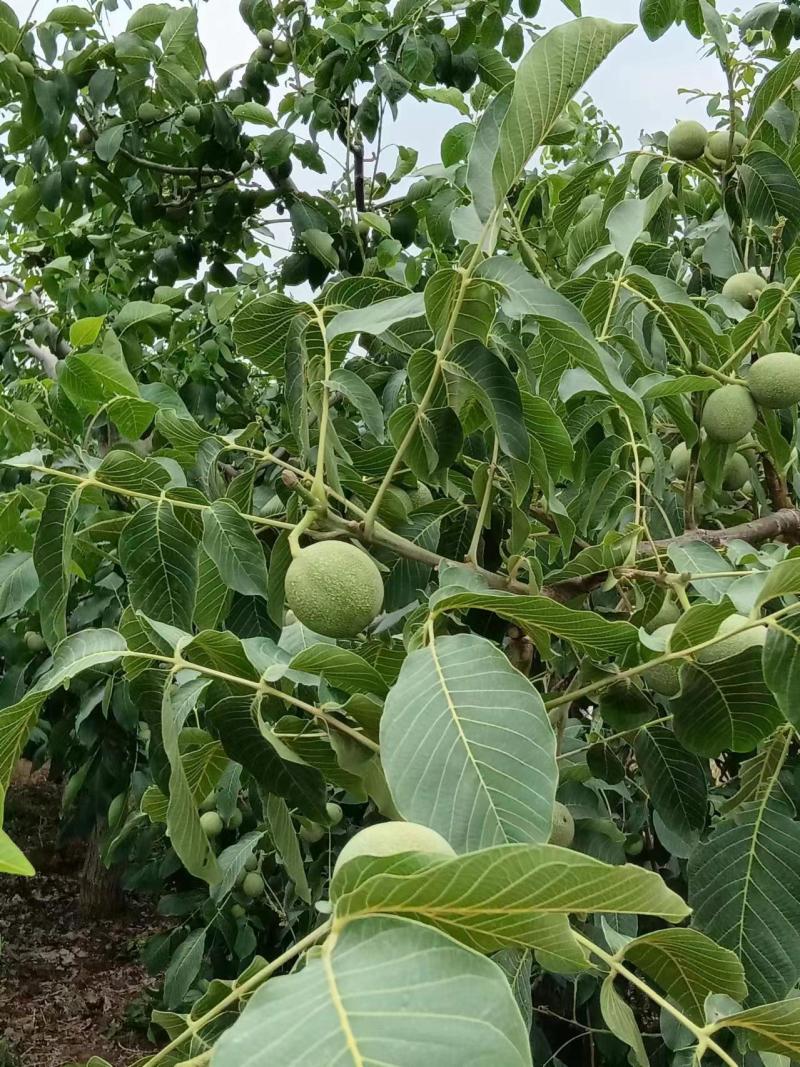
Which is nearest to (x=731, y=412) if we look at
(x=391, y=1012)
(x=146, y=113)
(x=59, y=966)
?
(x=391, y=1012)

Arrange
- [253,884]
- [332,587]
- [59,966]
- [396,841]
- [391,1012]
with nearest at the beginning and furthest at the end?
[391,1012], [396,841], [332,587], [253,884], [59,966]

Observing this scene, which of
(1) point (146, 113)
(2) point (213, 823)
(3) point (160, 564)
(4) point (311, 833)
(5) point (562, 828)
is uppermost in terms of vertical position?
(1) point (146, 113)

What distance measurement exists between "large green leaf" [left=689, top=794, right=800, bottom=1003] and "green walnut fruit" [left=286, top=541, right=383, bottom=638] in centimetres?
38

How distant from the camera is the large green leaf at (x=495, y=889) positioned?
37 centimetres

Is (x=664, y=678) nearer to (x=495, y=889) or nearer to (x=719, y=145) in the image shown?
(x=495, y=889)

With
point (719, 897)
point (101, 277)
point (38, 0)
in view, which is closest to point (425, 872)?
point (719, 897)

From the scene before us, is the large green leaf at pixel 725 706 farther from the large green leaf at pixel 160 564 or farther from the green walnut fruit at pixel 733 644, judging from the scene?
the large green leaf at pixel 160 564

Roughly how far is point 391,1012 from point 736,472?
3.74 feet

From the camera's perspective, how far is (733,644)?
776 mm

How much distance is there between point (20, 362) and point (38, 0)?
1.20 metres

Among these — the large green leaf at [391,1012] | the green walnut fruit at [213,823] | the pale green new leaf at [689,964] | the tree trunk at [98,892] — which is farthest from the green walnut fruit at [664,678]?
the tree trunk at [98,892]

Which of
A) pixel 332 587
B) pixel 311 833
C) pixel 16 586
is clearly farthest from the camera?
pixel 311 833

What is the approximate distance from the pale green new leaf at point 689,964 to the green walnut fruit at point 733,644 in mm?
229

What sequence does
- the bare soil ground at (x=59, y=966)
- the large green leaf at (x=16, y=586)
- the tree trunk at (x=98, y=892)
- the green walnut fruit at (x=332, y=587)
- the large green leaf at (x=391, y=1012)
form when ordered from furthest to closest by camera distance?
the tree trunk at (x=98, y=892)
the bare soil ground at (x=59, y=966)
the large green leaf at (x=16, y=586)
the green walnut fruit at (x=332, y=587)
the large green leaf at (x=391, y=1012)
